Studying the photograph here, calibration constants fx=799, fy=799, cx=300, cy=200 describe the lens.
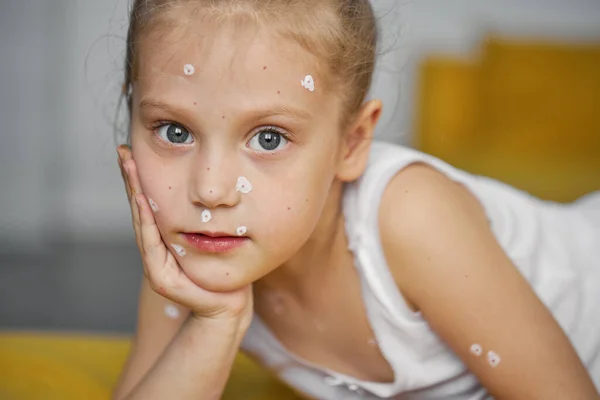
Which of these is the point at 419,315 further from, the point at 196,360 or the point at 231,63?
the point at 231,63

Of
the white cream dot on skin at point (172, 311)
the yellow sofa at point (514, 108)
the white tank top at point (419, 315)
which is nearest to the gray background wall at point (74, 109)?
the yellow sofa at point (514, 108)

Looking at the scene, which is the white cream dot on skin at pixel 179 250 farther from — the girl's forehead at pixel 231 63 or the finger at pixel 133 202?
the girl's forehead at pixel 231 63

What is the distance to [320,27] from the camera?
952mm

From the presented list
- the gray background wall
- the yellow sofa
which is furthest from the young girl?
the gray background wall

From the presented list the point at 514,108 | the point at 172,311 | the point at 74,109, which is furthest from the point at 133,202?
the point at 74,109

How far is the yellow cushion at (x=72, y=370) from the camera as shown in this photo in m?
1.39

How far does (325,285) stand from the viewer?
1.18 m

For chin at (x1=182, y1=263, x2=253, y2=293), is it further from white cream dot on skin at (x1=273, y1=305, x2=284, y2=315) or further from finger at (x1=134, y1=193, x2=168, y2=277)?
white cream dot on skin at (x1=273, y1=305, x2=284, y2=315)

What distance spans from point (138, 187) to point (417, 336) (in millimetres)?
443

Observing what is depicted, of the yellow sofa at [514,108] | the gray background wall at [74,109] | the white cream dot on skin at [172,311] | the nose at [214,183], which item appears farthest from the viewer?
the gray background wall at [74,109]

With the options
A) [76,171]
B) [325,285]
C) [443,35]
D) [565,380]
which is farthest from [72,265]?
[565,380]

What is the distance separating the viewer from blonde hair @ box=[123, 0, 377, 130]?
91 cm

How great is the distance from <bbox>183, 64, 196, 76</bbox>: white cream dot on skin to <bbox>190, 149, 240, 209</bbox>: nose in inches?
3.9

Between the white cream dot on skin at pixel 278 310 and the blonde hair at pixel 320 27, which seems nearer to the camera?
the blonde hair at pixel 320 27
